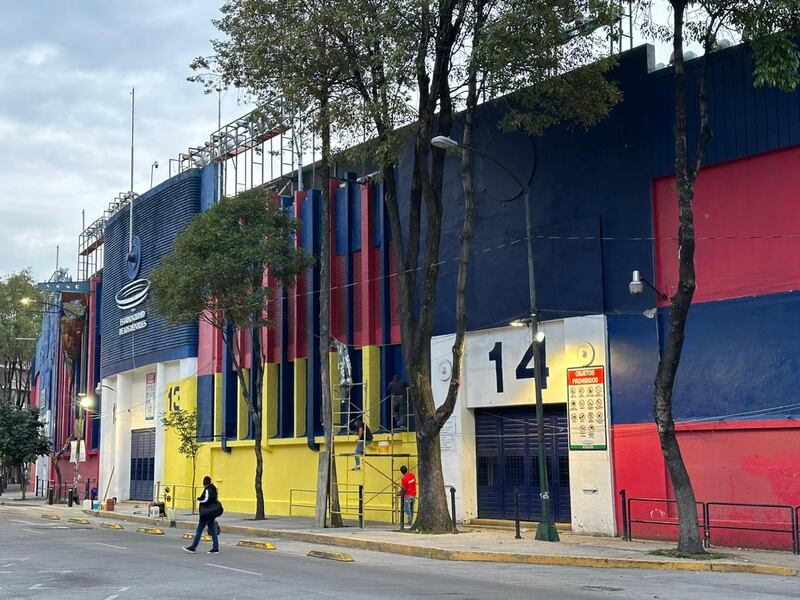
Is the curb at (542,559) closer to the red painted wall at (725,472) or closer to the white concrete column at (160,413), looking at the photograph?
the red painted wall at (725,472)

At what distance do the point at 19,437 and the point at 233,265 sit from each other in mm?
35677

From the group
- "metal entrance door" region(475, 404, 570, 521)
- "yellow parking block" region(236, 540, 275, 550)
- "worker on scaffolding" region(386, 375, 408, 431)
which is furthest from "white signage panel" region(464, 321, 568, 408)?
"yellow parking block" region(236, 540, 275, 550)

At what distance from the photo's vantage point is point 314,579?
1566 centimetres

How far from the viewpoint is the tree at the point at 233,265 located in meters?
30.7

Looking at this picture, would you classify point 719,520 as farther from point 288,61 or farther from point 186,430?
point 186,430

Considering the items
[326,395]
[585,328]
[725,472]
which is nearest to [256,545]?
[326,395]

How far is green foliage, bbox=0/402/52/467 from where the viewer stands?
59156 mm

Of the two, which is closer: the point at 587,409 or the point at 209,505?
the point at 209,505

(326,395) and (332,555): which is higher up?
(326,395)

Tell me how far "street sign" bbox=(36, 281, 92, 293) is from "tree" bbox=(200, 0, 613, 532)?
3554 cm

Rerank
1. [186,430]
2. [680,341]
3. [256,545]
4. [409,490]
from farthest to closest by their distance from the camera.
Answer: [186,430], [409,490], [256,545], [680,341]

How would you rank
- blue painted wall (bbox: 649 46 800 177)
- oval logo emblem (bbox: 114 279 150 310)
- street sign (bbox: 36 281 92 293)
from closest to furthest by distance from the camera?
blue painted wall (bbox: 649 46 800 177) < oval logo emblem (bbox: 114 279 150 310) < street sign (bbox: 36 281 92 293)

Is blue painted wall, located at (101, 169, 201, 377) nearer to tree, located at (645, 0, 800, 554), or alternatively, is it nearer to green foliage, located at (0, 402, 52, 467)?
green foliage, located at (0, 402, 52, 467)

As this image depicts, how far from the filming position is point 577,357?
25.0 m
